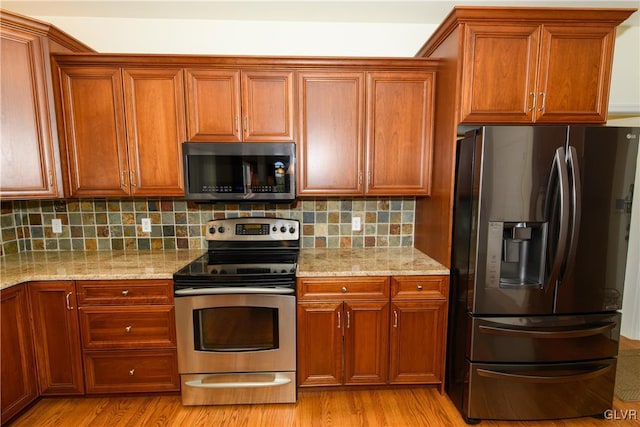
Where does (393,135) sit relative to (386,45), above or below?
below

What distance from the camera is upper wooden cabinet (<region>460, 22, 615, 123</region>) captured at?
1715 millimetres

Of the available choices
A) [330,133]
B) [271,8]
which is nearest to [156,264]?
[330,133]

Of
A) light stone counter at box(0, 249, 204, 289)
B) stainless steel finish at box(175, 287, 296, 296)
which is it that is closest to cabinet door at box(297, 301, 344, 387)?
stainless steel finish at box(175, 287, 296, 296)

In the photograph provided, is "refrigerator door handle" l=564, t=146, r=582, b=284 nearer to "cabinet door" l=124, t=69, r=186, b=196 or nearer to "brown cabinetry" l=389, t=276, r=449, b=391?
"brown cabinetry" l=389, t=276, r=449, b=391

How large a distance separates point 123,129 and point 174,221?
2.50ft

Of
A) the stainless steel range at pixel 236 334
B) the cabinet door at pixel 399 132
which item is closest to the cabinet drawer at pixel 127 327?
the stainless steel range at pixel 236 334

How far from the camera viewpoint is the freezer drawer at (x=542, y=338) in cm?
167

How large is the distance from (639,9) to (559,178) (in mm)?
1634

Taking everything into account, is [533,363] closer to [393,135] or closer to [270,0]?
[393,135]

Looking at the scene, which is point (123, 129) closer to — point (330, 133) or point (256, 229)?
point (256, 229)

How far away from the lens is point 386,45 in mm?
2318

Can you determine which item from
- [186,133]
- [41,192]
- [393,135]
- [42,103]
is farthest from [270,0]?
[41,192]

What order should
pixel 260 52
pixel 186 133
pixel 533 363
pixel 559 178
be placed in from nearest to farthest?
pixel 559 178 → pixel 533 363 → pixel 186 133 → pixel 260 52

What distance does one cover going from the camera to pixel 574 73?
175cm
